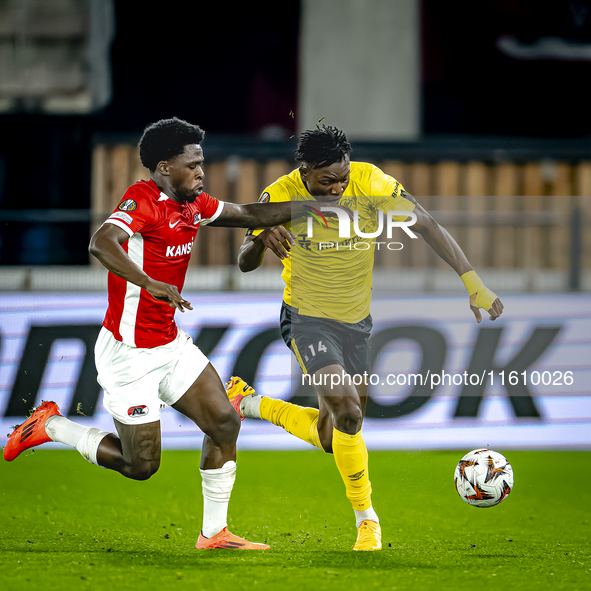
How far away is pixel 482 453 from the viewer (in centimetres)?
412

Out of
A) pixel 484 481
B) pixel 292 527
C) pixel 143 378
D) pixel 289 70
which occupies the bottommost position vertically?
pixel 292 527

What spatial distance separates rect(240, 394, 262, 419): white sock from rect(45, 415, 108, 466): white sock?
3.29 feet

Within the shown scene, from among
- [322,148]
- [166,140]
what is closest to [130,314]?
[166,140]

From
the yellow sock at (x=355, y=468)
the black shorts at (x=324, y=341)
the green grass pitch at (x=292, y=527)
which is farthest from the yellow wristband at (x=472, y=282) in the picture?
the green grass pitch at (x=292, y=527)

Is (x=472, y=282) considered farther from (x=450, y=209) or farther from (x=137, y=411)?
(x=450, y=209)

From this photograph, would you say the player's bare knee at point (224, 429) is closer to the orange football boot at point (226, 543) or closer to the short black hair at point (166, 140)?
the orange football boot at point (226, 543)

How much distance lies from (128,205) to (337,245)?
1095 millimetres

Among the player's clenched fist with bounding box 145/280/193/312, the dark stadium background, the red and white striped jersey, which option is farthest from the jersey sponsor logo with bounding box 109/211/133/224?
the dark stadium background

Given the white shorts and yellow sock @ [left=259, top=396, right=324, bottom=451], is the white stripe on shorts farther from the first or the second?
yellow sock @ [left=259, top=396, right=324, bottom=451]

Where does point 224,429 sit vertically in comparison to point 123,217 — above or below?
below

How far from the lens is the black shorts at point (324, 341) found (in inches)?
152

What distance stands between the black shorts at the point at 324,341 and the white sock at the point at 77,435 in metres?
1.04

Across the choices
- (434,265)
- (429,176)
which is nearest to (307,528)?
(434,265)

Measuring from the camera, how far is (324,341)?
3920 mm
